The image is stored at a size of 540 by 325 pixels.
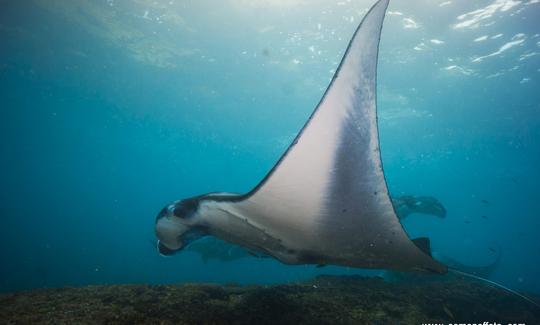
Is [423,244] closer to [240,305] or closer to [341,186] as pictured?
[341,186]

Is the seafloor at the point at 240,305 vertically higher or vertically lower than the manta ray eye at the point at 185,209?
lower

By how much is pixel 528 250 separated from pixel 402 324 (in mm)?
157937

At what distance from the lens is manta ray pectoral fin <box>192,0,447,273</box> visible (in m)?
2.04

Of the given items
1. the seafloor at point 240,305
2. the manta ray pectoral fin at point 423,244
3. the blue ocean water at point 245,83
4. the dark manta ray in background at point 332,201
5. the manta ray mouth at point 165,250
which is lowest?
the seafloor at point 240,305

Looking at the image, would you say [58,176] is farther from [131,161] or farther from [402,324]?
[402,324]

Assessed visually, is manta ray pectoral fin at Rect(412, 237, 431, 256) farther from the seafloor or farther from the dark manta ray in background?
the seafloor

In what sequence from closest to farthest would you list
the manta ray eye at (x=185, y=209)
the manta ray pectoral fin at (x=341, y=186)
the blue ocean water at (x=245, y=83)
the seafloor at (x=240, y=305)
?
the manta ray pectoral fin at (x=341, y=186) < the seafloor at (x=240, y=305) < the manta ray eye at (x=185, y=209) < the blue ocean water at (x=245, y=83)

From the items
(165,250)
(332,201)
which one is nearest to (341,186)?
(332,201)

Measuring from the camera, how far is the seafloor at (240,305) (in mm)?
2426

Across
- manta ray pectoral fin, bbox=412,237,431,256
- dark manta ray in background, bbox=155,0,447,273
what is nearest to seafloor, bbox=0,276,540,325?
dark manta ray in background, bbox=155,0,447,273

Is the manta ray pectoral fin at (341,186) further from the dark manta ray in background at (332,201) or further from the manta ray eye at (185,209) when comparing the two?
the manta ray eye at (185,209)

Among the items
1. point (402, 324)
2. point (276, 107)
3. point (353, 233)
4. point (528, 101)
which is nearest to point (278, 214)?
point (353, 233)

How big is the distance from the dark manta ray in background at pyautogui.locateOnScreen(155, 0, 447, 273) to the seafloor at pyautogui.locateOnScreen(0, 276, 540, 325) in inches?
21.0

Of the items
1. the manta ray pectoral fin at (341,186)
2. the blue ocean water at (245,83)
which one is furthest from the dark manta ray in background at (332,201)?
the blue ocean water at (245,83)
